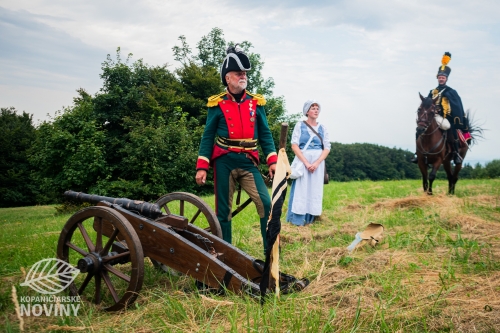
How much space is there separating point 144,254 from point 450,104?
30.6 feet

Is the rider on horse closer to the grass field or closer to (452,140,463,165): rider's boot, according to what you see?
(452,140,463,165): rider's boot

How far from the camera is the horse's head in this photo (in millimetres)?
9844

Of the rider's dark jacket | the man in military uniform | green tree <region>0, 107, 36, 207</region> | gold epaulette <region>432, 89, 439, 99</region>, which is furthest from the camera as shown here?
green tree <region>0, 107, 36, 207</region>

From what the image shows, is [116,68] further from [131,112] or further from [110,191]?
[110,191]

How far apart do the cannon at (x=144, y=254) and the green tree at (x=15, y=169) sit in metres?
32.6

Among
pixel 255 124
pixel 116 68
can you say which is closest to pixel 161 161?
pixel 116 68

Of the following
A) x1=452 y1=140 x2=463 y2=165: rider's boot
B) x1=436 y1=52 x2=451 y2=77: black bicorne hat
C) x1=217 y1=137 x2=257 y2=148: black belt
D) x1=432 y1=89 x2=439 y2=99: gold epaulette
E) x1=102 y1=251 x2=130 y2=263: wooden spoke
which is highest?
x1=436 y1=52 x2=451 y2=77: black bicorne hat

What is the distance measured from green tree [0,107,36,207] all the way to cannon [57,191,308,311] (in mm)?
32602

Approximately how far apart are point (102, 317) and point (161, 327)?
0.69 m

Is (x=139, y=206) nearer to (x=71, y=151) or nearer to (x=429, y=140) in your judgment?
(x=429, y=140)

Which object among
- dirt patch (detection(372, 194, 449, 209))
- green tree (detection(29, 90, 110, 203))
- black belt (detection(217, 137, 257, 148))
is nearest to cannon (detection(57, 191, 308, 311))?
black belt (detection(217, 137, 257, 148))

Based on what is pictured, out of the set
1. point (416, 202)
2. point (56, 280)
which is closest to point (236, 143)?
point (56, 280)

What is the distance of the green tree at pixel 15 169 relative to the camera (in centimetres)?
3378

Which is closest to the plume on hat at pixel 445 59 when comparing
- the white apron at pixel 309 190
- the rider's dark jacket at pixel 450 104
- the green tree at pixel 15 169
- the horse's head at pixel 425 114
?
the rider's dark jacket at pixel 450 104
